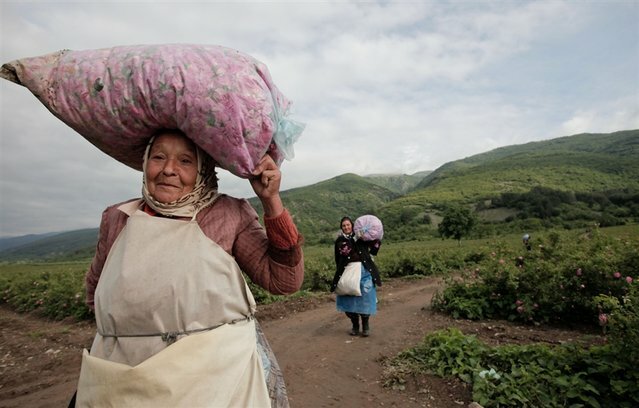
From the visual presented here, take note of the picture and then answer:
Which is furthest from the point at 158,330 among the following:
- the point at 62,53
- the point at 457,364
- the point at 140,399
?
the point at 457,364

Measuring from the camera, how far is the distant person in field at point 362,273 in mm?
6926

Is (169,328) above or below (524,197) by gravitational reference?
below

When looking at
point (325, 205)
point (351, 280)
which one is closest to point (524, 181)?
point (325, 205)

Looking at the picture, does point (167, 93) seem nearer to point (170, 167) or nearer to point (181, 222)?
point (170, 167)

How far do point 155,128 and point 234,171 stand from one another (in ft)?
1.29

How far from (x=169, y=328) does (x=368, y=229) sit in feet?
19.1

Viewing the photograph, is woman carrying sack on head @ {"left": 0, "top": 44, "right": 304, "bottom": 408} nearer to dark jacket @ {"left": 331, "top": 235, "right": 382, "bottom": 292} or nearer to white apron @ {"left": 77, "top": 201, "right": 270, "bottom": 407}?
white apron @ {"left": 77, "top": 201, "right": 270, "bottom": 407}

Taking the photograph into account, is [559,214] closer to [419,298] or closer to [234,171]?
[419,298]

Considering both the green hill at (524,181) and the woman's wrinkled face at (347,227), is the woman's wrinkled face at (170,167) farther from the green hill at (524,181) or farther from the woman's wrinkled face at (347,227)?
the green hill at (524,181)

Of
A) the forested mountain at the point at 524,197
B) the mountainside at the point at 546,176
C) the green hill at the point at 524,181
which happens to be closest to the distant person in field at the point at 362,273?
the forested mountain at the point at 524,197

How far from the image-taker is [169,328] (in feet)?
4.62

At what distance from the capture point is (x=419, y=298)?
11.0 metres

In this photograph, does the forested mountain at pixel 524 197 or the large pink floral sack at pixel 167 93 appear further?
the forested mountain at pixel 524 197

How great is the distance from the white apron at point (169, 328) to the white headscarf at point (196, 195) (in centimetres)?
8
